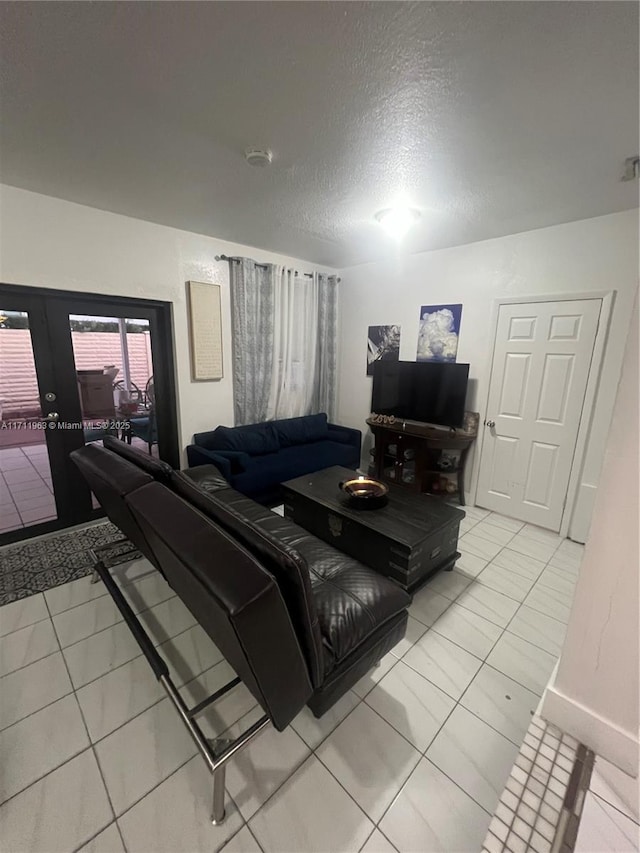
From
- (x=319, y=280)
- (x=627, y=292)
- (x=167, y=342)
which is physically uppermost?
(x=319, y=280)

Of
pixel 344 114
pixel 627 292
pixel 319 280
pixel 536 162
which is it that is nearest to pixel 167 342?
pixel 319 280

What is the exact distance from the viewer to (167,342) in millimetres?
3295

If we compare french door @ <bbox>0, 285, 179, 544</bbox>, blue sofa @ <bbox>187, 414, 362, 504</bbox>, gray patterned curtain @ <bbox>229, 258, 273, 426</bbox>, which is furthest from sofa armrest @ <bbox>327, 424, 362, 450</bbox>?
french door @ <bbox>0, 285, 179, 544</bbox>

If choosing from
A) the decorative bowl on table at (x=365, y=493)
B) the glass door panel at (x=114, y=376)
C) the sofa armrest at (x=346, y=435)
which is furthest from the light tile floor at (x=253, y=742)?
the sofa armrest at (x=346, y=435)

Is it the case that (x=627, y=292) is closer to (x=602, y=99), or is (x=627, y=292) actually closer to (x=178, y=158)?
(x=602, y=99)

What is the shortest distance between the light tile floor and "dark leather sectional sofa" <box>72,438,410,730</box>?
0.27 metres

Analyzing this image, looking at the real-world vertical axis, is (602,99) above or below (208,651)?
above

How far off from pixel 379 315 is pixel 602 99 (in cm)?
281

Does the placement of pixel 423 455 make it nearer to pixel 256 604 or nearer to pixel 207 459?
pixel 207 459

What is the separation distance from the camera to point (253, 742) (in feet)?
4.57

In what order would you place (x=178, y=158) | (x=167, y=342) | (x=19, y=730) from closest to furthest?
(x=19, y=730) < (x=178, y=158) < (x=167, y=342)

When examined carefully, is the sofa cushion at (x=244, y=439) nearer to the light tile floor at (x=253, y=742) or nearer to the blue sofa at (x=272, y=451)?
the blue sofa at (x=272, y=451)

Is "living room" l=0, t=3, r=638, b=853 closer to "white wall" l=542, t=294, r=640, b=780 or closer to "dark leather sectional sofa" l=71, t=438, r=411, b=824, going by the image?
"white wall" l=542, t=294, r=640, b=780

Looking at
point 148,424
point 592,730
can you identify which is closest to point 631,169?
point 592,730
